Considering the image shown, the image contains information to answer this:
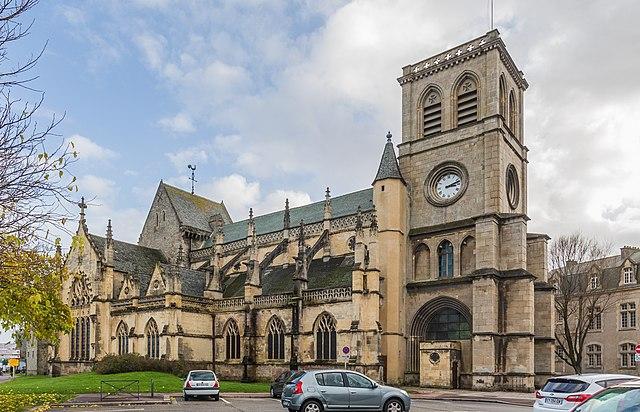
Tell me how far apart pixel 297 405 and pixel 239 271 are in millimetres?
33489

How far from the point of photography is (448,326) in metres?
39.6

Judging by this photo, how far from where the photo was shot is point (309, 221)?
49.4 metres

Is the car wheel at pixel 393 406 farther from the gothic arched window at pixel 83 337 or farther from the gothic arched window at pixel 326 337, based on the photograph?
the gothic arched window at pixel 83 337

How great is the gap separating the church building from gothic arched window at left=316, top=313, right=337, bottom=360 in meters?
0.09

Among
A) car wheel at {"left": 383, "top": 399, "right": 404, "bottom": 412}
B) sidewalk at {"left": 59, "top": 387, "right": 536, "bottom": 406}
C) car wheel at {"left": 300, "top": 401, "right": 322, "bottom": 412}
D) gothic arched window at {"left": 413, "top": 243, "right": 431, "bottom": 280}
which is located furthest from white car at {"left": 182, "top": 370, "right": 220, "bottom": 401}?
gothic arched window at {"left": 413, "top": 243, "right": 431, "bottom": 280}

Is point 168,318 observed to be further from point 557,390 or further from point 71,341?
point 557,390

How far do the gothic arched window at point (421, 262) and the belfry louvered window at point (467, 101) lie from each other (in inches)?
330

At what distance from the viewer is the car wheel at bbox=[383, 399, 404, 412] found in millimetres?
18328

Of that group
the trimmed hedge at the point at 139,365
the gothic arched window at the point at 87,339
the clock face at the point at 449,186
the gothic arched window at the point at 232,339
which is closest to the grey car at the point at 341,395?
the clock face at the point at 449,186

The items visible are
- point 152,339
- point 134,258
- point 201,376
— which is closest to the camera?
point 201,376

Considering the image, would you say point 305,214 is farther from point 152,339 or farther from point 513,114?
point 513,114

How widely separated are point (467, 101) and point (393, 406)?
2768cm

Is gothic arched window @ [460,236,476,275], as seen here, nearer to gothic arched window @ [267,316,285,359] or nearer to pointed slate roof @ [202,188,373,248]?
pointed slate roof @ [202,188,373,248]

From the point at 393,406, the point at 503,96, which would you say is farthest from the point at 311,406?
the point at 503,96
